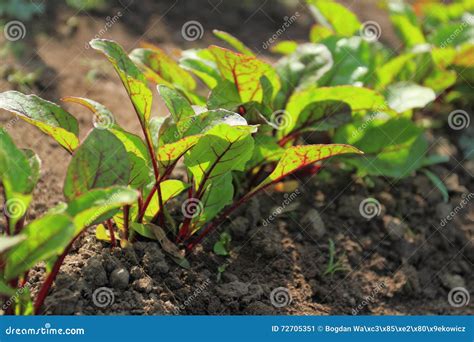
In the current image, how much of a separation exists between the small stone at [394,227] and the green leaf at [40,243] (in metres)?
2.01

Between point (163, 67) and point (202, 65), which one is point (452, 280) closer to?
point (202, 65)

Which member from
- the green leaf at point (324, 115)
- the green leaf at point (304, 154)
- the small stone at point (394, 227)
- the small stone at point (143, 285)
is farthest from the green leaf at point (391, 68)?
the small stone at point (143, 285)

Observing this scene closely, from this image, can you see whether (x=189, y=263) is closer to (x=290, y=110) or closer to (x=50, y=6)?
(x=290, y=110)

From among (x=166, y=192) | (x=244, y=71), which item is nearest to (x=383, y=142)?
(x=244, y=71)

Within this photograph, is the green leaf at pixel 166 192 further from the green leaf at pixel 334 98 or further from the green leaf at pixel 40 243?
the green leaf at pixel 334 98

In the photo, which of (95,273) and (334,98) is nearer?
(95,273)

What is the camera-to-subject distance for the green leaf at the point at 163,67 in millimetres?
3506

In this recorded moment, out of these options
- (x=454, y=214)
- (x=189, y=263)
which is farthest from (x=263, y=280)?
(x=454, y=214)

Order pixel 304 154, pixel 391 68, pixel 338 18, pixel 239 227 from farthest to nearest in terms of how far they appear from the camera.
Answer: pixel 338 18 → pixel 391 68 → pixel 239 227 → pixel 304 154

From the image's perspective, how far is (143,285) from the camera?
2.94 metres

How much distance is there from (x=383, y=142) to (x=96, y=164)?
1871mm

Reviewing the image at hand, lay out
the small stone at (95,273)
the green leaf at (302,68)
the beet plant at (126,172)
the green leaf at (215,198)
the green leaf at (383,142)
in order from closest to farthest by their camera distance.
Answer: the beet plant at (126,172), the small stone at (95,273), the green leaf at (215,198), the green leaf at (302,68), the green leaf at (383,142)

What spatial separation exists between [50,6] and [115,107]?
140cm

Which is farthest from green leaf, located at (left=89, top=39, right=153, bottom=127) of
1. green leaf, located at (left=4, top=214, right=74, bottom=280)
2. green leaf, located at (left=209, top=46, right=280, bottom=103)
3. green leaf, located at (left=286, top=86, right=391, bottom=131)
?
green leaf, located at (left=286, top=86, right=391, bottom=131)
